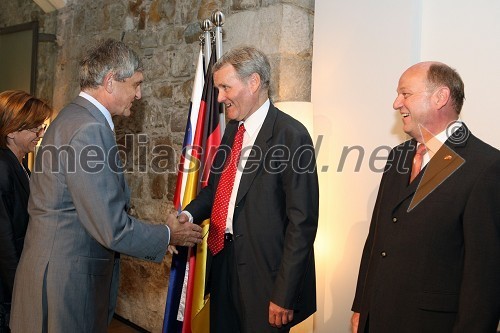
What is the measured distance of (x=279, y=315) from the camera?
1.95 m

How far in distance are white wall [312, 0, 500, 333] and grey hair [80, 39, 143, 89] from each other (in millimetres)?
1367

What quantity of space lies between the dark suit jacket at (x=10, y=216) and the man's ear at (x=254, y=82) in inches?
48.0

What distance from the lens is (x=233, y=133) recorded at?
8.16 ft

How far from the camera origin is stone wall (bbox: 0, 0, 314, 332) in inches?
126

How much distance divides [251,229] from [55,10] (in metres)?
4.20

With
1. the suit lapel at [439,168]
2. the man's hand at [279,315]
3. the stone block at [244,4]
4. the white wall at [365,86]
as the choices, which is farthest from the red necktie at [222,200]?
the stone block at [244,4]

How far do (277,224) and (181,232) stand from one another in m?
0.49

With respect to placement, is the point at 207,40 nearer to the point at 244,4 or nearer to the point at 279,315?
the point at 244,4

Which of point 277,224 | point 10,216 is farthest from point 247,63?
point 10,216

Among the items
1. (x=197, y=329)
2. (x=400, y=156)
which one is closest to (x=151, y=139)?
(x=197, y=329)

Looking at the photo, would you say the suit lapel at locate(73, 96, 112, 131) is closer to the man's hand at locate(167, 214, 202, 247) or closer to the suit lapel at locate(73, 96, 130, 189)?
the suit lapel at locate(73, 96, 130, 189)

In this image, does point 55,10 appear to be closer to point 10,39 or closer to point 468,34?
point 10,39

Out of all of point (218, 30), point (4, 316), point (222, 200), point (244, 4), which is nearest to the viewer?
point (222, 200)

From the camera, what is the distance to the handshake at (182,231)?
2.25 m
